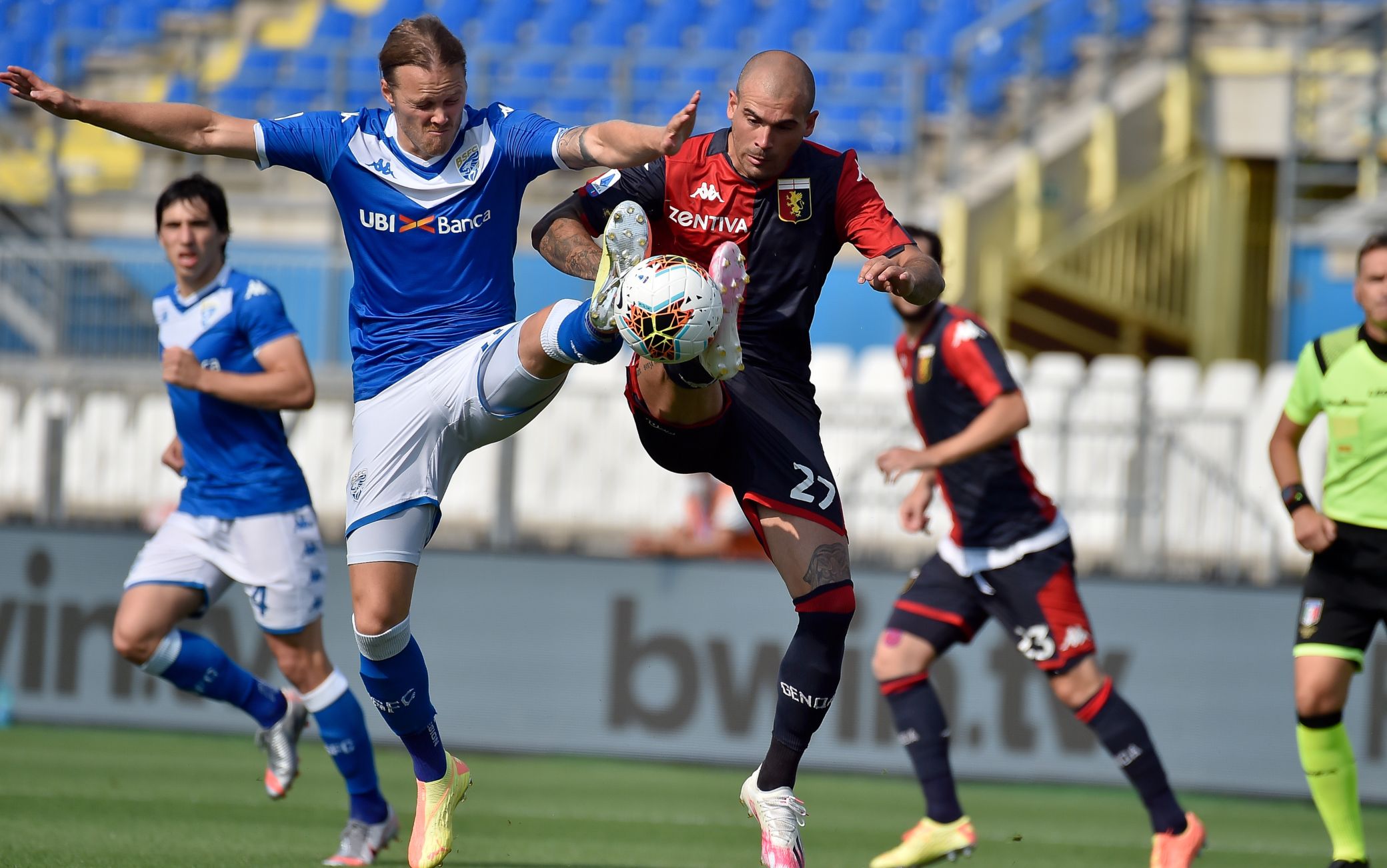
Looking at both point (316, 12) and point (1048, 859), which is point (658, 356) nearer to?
point (1048, 859)

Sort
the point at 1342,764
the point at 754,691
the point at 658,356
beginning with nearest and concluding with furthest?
the point at 658,356
the point at 1342,764
the point at 754,691

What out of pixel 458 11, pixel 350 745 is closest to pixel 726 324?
pixel 350 745

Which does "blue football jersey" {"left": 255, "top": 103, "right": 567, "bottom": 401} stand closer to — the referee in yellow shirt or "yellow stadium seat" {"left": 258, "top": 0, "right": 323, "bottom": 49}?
the referee in yellow shirt

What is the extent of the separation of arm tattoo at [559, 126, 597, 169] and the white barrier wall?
528 centimetres

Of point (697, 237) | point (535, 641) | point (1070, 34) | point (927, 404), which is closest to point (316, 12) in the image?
point (1070, 34)

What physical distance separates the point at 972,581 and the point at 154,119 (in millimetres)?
3959

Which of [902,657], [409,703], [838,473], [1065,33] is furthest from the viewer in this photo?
[1065,33]

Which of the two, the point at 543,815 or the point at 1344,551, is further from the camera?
the point at 543,815

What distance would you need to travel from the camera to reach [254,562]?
263 inches

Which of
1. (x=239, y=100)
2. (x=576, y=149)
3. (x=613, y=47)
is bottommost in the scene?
(x=576, y=149)

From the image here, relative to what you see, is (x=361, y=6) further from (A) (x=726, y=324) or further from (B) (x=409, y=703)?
(A) (x=726, y=324)

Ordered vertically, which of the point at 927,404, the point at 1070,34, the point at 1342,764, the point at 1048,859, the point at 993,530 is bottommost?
the point at 1048,859

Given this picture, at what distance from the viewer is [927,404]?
7.32m

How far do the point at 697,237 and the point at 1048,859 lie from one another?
3.46m
